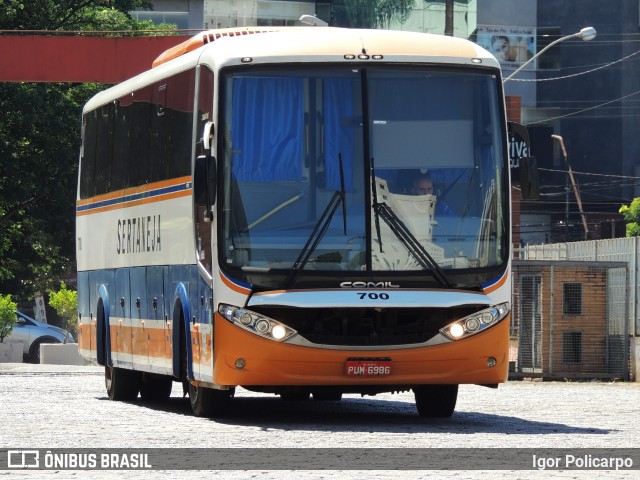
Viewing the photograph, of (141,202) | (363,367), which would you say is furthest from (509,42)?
(363,367)

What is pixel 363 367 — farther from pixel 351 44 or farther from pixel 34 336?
pixel 34 336

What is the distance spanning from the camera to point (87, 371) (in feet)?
117

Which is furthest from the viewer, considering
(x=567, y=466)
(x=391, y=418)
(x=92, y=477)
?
(x=391, y=418)

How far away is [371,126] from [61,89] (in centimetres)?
3285

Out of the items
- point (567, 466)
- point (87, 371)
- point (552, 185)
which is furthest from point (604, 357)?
point (552, 185)

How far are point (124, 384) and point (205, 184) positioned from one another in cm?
641

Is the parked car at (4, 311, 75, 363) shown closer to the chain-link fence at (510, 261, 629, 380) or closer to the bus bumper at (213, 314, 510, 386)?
the chain-link fence at (510, 261, 629, 380)

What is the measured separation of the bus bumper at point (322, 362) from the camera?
1648 centimetres

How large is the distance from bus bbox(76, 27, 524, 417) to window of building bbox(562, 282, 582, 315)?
1354 cm

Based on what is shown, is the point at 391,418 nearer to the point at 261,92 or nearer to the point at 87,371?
the point at 261,92

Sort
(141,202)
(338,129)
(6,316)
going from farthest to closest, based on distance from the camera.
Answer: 1. (6,316)
2. (141,202)
3. (338,129)

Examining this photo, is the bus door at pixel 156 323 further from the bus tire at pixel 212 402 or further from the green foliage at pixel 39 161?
the green foliage at pixel 39 161

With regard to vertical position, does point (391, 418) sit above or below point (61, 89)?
below

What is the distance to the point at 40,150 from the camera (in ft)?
159
